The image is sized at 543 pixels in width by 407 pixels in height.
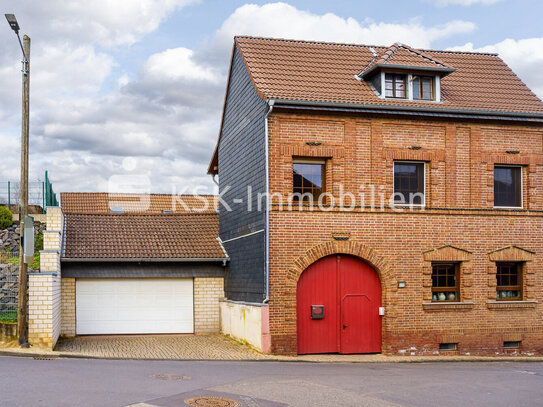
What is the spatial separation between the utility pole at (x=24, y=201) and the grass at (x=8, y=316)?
0.83 meters

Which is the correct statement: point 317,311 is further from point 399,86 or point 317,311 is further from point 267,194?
point 399,86

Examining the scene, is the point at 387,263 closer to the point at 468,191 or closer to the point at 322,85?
the point at 468,191

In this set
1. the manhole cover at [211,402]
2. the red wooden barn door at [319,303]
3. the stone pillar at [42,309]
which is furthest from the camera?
the red wooden barn door at [319,303]

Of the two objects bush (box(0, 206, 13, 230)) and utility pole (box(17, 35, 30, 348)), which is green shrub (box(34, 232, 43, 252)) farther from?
utility pole (box(17, 35, 30, 348))

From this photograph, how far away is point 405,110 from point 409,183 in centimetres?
220

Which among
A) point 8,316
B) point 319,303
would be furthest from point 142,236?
point 319,303

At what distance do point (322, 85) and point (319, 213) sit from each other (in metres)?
4.06

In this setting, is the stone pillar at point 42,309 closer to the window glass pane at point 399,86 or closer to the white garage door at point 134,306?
the white garage door at point 134,306

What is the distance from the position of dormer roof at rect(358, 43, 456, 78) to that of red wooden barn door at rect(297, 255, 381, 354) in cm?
586

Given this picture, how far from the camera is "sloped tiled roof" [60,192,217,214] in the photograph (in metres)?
46.9

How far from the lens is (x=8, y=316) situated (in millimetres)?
18000

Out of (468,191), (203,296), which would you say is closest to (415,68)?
(468,191)

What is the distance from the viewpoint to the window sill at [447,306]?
19.1m

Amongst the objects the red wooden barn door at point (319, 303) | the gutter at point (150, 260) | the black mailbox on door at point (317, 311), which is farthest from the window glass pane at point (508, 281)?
the gutter at point (150, 260)
